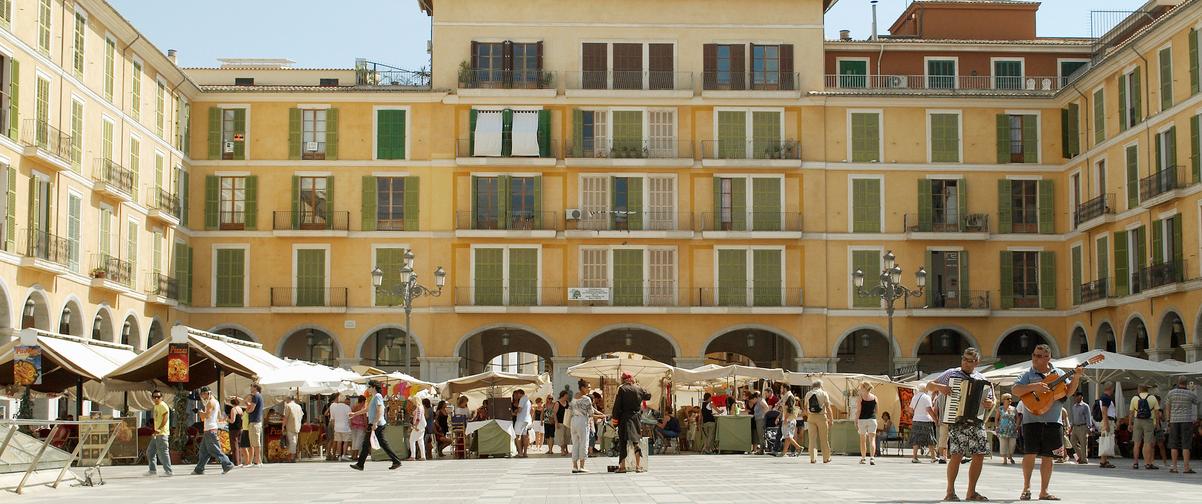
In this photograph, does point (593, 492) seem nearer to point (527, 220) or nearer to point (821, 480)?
point (821, 480)

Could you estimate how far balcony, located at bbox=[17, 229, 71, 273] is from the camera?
36469 millimetres

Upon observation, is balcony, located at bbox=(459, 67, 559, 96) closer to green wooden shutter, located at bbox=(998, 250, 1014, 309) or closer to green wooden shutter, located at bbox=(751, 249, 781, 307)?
green wooden shutter, located at bbox=(751, 249, 781, 307)

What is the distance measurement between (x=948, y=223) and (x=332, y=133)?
20.5 meters

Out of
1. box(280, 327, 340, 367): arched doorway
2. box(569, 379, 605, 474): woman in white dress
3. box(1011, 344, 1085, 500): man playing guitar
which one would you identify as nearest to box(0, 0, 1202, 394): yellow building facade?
box(280, 327, 340, 367): arched doorway

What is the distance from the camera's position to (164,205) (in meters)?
47.4

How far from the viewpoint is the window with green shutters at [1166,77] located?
4212 centimetres

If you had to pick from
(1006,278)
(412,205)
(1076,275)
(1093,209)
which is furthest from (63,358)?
(1076,275)

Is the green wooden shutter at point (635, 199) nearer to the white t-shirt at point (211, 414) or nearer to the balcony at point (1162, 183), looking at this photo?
the balcony at point (1162, 183)

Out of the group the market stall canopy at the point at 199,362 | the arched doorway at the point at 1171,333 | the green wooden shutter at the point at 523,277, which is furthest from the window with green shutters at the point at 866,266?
the market stall canopy at the point at 199,362

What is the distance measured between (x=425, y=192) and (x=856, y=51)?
16.1 metres

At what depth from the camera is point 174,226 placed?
1907 inches

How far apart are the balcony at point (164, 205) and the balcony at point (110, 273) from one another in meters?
2.56

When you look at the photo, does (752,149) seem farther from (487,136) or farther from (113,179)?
(113,179)

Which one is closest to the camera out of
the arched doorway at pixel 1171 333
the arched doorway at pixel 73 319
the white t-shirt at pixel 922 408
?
the white t-shirt at pixel 922 408
